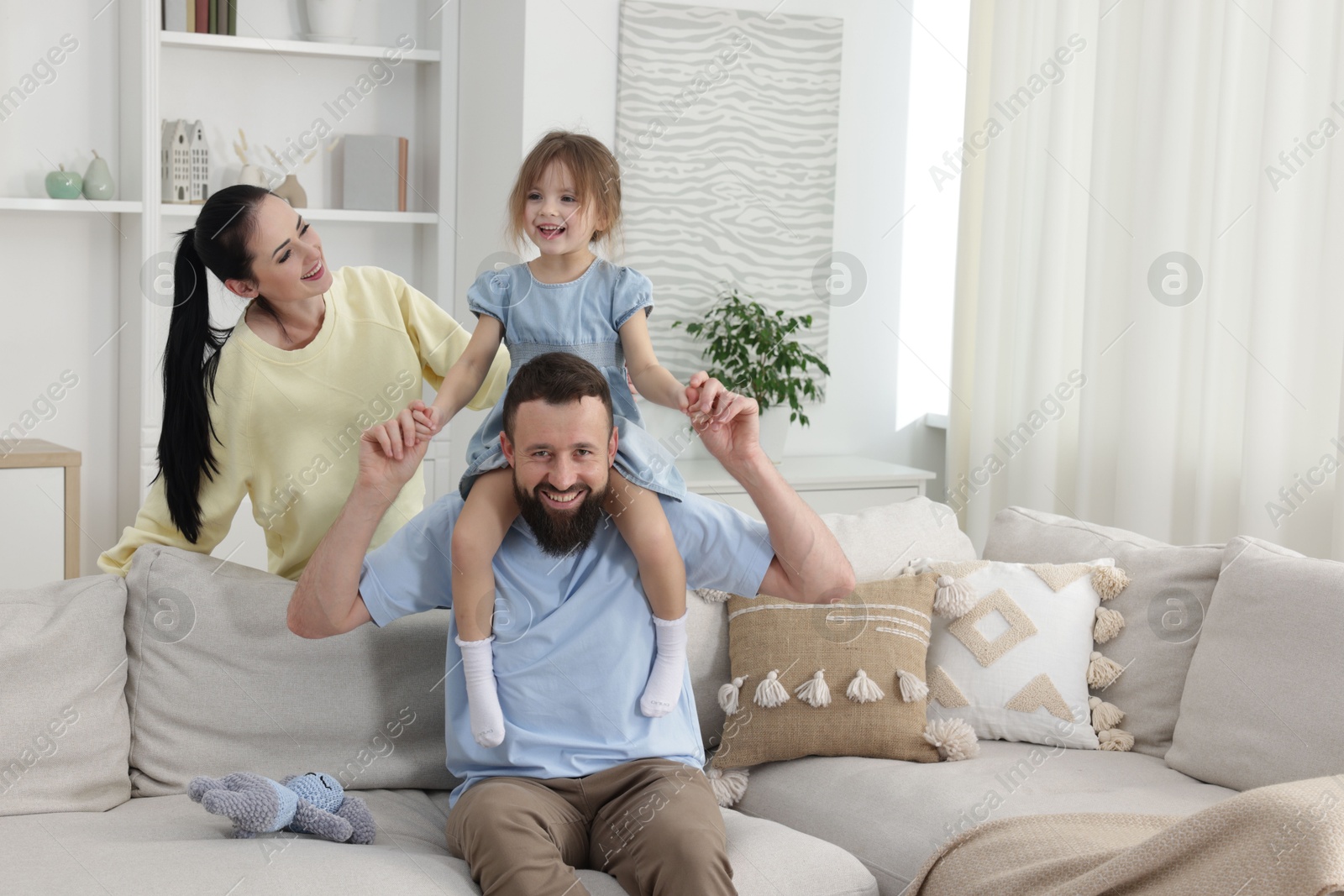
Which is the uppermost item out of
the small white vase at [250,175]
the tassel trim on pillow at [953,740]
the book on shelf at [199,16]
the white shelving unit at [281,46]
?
the book on shelf at [199,16]

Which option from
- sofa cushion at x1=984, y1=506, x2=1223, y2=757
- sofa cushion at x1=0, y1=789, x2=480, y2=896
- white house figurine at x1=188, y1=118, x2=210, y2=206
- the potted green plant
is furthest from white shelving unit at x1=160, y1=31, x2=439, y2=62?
sofa cushion at x1=984, y1=506, x2=1223, y2=757

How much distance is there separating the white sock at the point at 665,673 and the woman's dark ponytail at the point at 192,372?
84 centimetres

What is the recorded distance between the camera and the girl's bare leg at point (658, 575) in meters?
1.80

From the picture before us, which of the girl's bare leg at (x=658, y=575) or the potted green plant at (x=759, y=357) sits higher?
the potted green plant at (x=759, y=357)

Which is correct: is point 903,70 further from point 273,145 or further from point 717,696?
point 717,696

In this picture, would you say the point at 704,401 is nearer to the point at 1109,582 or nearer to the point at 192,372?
the point at 192,372

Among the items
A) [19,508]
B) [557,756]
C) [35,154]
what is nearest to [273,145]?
[35,154]

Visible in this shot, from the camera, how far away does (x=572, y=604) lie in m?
1.84

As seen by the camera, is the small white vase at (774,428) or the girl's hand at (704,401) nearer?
the girl's hand at (704,401)

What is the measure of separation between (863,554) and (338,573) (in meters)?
1.05

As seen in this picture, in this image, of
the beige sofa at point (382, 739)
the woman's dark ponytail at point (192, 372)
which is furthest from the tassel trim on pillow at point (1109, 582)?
the woman's dark ponytail at point (192, 372)

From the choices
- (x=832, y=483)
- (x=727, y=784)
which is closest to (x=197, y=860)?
(x=727, y=784)

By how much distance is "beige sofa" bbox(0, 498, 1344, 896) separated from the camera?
5.80 ft

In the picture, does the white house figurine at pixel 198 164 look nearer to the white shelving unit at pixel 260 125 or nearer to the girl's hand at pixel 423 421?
the white shelving unit at pixel 260 125
